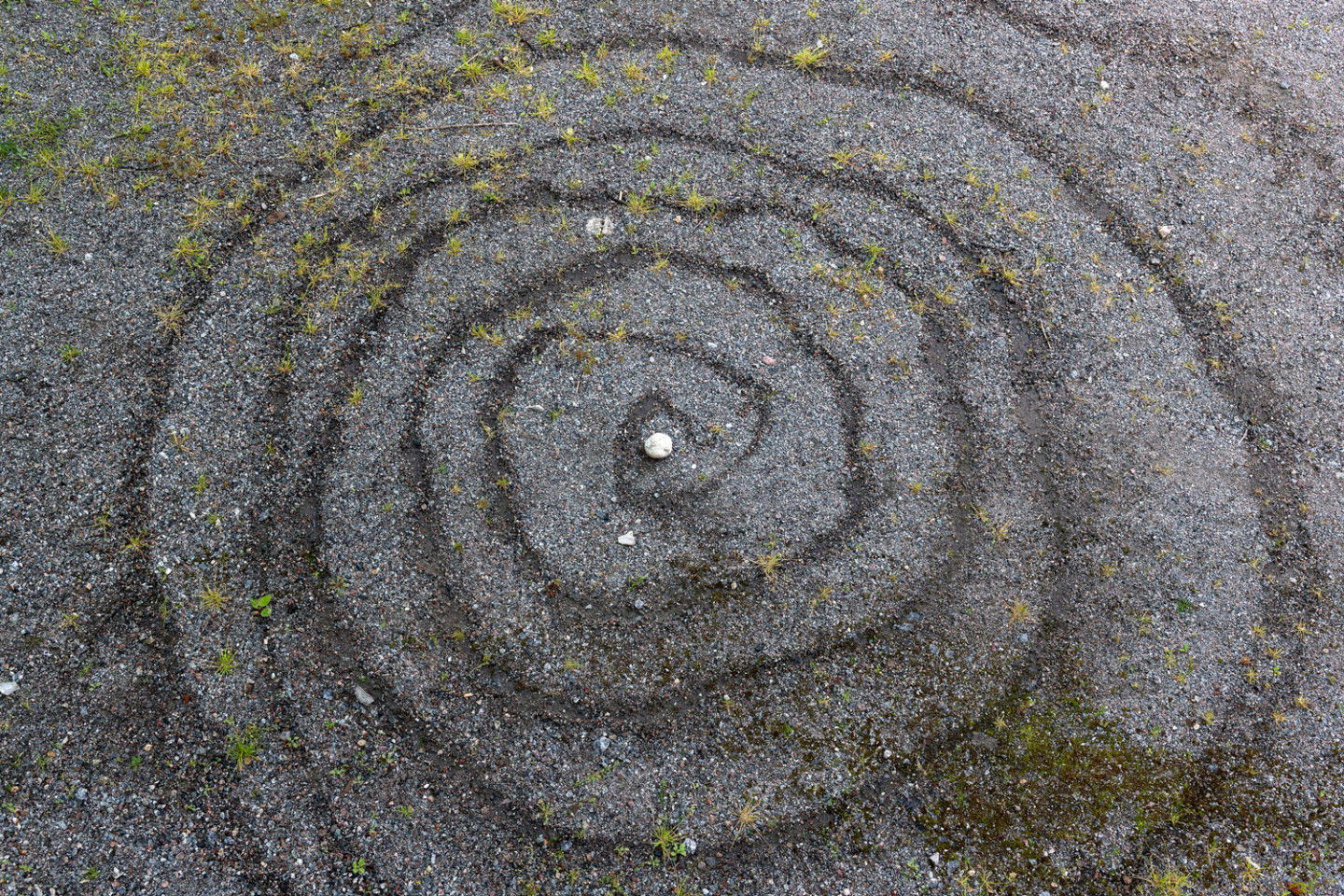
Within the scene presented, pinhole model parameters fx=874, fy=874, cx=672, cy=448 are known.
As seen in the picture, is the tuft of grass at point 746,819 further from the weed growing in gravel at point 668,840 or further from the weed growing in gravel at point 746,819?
the weed growing in gravel at point 668,840

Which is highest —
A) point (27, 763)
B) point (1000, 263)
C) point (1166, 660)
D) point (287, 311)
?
point (1000, 263)

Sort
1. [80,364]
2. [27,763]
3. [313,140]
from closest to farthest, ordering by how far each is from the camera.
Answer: [27,763] → [80,364] → [313,140]

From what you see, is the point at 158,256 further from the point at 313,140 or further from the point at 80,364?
the point at 313,140

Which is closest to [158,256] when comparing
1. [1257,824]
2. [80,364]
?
[80,364]

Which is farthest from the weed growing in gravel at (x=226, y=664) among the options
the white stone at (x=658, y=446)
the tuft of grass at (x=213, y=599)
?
the white stone at (x=658, y=446)

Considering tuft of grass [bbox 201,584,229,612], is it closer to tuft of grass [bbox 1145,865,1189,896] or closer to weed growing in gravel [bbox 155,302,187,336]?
weed growing in gravel [bbox 155,302,187,336]

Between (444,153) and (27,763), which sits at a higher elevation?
(444,153)

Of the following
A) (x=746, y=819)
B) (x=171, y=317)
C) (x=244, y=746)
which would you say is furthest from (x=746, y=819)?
(x=171, y=317)
